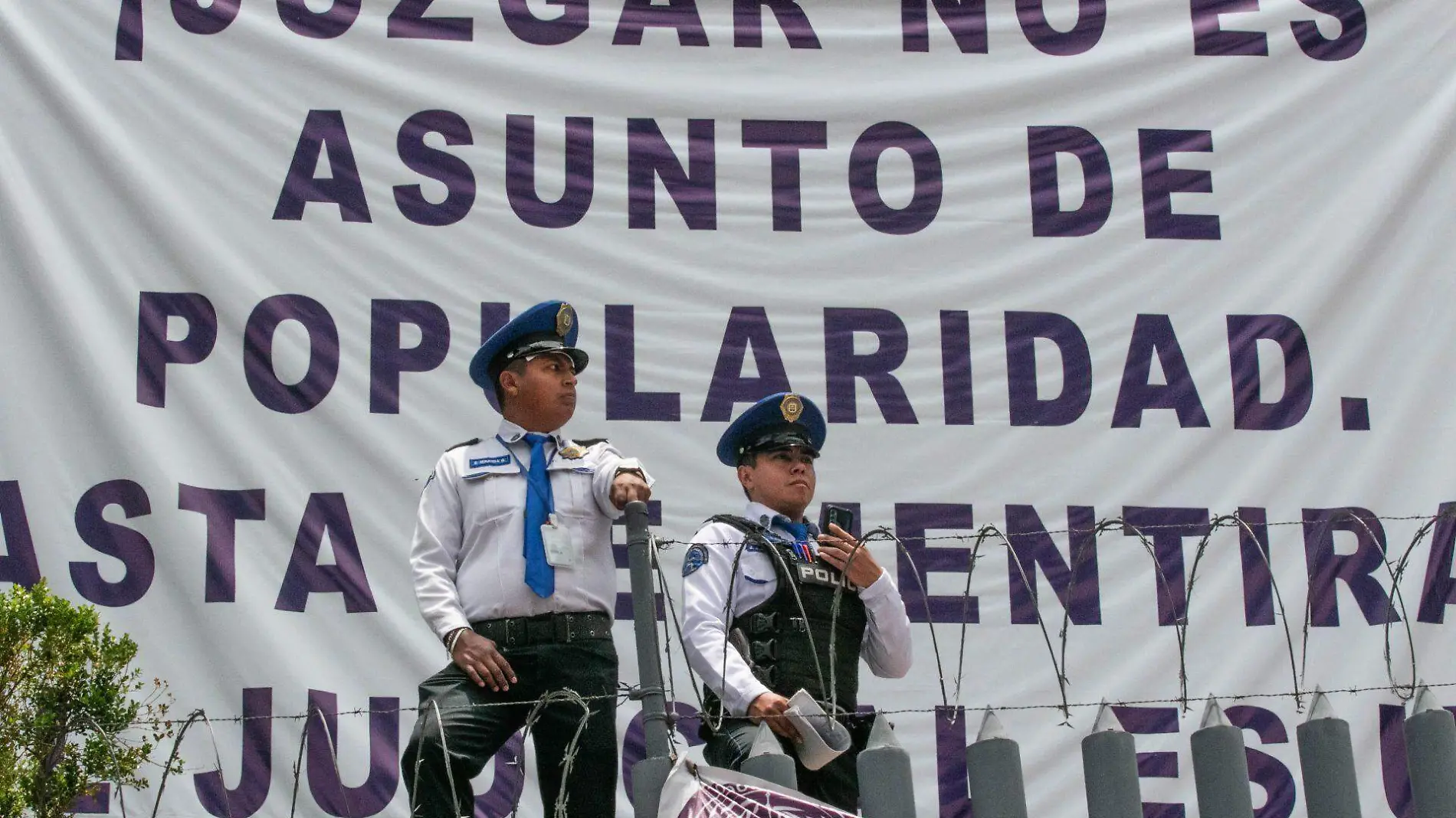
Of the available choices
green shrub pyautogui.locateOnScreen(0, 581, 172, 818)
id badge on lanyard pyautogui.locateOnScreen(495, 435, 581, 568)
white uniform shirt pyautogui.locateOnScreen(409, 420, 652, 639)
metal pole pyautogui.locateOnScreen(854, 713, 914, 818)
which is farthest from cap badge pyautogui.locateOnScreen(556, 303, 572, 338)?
metal pole pyautogui.locateOnScreen(854, 713, 914, 818)

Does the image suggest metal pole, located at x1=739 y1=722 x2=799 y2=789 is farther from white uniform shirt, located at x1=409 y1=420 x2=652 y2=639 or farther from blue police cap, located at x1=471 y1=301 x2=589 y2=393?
blue police cap, located at x1=471 y1=301 x2=589 y2=393

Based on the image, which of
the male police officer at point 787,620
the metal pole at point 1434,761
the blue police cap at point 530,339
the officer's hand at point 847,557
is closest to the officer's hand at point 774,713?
the male police officer at point 787,620

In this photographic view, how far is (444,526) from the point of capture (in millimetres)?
3799

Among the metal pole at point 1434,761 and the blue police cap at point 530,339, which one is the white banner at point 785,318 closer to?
the blue police cap at point 530,339

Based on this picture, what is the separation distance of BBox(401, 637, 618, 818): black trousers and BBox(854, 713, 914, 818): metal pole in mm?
763

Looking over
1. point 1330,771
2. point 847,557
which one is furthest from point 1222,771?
point 847,557

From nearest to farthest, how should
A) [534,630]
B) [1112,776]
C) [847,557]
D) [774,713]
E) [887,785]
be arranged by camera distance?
[887,785] < [1112,776] < [774,713] < [534,630] < [847,557]

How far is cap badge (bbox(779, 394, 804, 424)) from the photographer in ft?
13.8

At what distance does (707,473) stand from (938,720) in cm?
91

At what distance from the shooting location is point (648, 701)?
3104 mm

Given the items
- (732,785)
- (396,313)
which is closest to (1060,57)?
(396,313)

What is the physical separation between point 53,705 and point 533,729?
89cm

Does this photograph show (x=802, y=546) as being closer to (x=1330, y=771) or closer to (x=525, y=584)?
(x=525, y=584)

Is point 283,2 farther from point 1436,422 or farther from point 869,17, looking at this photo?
point 1436,422
